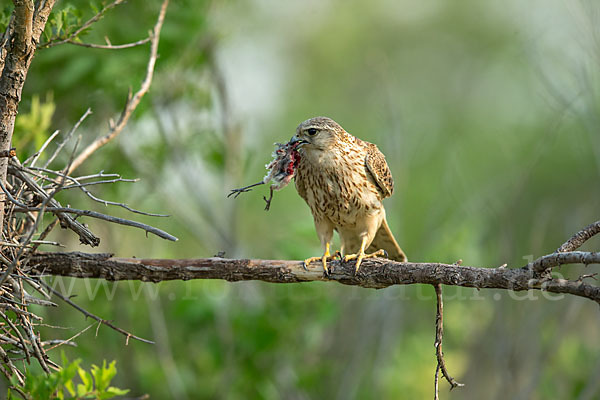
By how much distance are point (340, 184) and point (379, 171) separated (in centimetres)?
39

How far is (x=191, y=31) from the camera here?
536 cm

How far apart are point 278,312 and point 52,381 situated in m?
4.27

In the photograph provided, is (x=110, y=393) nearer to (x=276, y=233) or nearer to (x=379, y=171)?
(x=379, y=171)

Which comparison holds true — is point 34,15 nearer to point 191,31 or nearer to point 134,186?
point 191,31

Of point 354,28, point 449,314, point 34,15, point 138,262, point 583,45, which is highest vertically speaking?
point 354,28

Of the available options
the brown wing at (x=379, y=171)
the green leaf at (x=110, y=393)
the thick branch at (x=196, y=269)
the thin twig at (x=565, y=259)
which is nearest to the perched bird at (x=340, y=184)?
the brown wing at (x=379, y=171)

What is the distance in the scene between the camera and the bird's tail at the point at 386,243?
4656 millimetres

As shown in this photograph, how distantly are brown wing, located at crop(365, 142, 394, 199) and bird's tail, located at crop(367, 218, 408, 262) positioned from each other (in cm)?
25

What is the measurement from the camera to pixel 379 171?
4.61m

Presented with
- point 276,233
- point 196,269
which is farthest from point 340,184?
point 276,233

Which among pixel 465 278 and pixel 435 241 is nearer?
pixel 465 278

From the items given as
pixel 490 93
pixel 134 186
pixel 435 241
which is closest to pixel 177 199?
pixel 134 186

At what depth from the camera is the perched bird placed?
4.39 meters

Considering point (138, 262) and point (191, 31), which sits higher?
point (191, 31)
